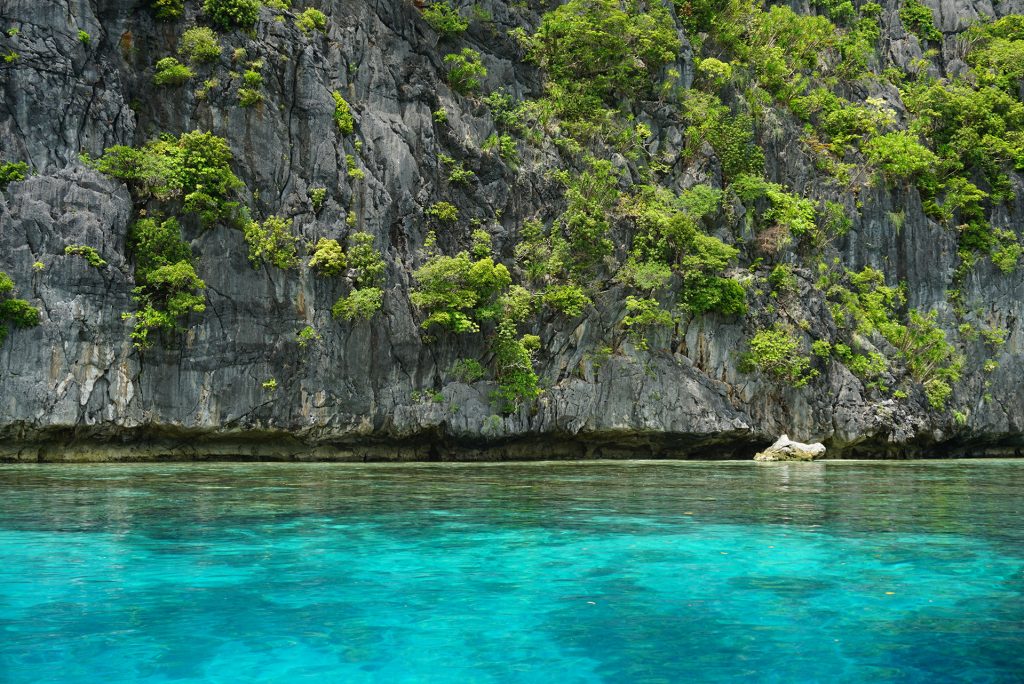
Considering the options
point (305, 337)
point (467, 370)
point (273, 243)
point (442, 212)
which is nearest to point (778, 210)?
point (442, 212)

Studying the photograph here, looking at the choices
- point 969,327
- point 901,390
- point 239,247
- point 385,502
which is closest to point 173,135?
point 239,247

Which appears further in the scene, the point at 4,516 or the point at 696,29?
the point at 696,29

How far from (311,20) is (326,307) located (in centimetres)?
1072

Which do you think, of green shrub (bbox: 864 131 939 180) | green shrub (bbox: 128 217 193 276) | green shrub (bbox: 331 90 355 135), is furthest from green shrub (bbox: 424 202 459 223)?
green shrub (bbox: 864 131 939 180)

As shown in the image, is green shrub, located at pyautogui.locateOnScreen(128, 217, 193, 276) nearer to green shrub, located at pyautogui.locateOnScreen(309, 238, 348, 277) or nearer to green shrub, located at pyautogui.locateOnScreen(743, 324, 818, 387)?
green shrub, located at pyautogui.locateOnScreen(309, 238, 348, 277)

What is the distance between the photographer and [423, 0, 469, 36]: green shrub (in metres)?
32.6

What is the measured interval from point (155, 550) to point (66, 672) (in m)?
3.60

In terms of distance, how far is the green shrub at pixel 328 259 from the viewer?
26656mm

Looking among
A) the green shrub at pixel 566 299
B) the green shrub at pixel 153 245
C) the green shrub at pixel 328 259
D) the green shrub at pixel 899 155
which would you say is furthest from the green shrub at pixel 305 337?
the green shrub at pixel 899 155

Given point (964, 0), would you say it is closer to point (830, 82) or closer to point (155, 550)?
point (830, 82)

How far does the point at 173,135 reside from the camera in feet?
87.3

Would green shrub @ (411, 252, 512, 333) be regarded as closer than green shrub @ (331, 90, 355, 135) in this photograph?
Yes

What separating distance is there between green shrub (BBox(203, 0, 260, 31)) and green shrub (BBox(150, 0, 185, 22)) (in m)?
0.84

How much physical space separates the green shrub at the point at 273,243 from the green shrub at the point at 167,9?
299 inches
